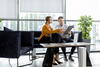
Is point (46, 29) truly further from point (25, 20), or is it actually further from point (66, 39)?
point (25, 20)

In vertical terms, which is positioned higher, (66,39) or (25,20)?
(25,20)

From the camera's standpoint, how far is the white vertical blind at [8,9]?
6.39 m

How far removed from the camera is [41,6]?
21.7 feet

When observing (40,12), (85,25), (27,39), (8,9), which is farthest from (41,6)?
(27,39)

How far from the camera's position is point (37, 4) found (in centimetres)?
659

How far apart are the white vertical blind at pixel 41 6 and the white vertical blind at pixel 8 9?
276 millimetres

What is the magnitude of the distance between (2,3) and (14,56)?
119 inches

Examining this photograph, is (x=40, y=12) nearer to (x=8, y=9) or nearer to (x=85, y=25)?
(x=8, y=9)

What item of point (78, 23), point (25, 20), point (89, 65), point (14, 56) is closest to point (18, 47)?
point (14, 56)

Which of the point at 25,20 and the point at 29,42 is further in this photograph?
the point at 25,20

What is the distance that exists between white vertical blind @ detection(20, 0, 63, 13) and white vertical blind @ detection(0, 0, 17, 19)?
276 mm

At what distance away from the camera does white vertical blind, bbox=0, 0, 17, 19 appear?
639cm

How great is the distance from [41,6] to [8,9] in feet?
3.76

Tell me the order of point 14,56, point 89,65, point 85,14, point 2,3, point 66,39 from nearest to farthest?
1. point 14,56
2. point 89,65
3. point 66,39
4. point 2,3
5. point 85,14
